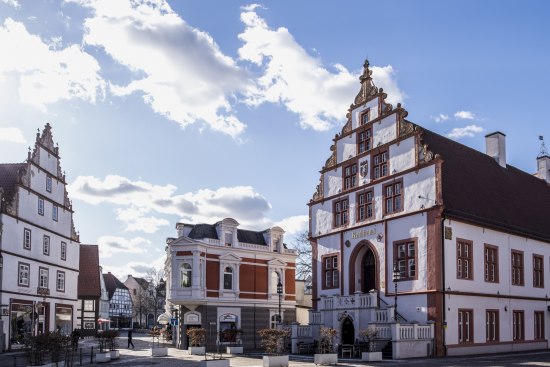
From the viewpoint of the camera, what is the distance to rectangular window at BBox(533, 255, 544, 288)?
39.7m

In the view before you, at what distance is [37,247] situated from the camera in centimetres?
4781

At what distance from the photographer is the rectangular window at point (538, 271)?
39719 mm

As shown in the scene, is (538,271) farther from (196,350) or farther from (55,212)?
(55,212)

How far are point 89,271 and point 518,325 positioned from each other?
163 ft

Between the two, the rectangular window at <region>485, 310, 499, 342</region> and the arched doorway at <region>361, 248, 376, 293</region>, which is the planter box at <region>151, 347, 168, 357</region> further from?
the rectangular window at <region>485, 310, 499, 342</region>

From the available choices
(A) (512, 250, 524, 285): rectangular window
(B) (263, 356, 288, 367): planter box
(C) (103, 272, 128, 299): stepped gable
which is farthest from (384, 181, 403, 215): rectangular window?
(C) (103, 272, 128, 299): stepped gable

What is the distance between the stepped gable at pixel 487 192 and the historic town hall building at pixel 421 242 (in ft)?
0.32

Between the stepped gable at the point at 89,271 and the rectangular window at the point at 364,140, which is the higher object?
the rectangular window at the point at 364,140

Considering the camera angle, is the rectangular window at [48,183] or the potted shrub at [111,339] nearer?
the potted shrub at [111,339]

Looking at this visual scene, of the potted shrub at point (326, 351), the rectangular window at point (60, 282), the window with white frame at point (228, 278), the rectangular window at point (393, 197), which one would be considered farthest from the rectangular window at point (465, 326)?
the rectangular window at point (60, 282)

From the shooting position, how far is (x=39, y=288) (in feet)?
157

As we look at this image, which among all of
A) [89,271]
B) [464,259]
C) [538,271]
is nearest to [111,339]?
[464,259]

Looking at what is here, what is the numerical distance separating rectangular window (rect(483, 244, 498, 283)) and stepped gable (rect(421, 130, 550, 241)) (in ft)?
4.69

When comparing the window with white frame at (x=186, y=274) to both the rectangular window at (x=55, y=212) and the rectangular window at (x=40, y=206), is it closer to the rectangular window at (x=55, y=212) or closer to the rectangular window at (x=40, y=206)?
the rectangular window at (x=40, y=206)
